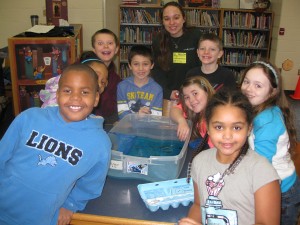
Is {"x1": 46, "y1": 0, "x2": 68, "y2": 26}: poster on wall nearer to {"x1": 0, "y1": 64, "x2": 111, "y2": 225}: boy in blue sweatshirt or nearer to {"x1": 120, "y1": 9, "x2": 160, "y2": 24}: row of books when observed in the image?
{"x1": 120, "y1": 9, "x2": 160, "y2": 24}: row of books

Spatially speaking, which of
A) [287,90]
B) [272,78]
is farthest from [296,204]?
[287,90]

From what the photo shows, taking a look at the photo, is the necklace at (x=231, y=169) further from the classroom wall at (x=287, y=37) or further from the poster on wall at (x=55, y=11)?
the classroom wall at (x=287, y=37)

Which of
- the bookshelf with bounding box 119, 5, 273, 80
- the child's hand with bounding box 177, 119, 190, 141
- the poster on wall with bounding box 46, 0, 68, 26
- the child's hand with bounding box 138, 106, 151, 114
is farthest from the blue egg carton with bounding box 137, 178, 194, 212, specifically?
the bookshelf with bounding box 119, 5, 273, 80

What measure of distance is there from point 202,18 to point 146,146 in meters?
5.17

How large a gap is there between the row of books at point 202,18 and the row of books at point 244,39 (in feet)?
1.20

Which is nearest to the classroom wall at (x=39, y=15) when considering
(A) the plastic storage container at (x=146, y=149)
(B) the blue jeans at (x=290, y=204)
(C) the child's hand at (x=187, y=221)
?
(A) the plastic storage container at (x=146, y=149)

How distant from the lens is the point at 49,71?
3.72 m

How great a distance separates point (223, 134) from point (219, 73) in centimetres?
121

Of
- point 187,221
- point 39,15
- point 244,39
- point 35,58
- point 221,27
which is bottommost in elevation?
point 187,221

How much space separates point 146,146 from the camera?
1.69 meters

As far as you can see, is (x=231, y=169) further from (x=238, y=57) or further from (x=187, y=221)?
(x=238, y=57)

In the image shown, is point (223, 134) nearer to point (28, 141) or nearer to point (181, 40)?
point (28, 141)

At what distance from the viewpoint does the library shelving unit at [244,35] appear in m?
6.31

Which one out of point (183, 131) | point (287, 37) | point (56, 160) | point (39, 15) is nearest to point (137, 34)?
point (39, 15)
